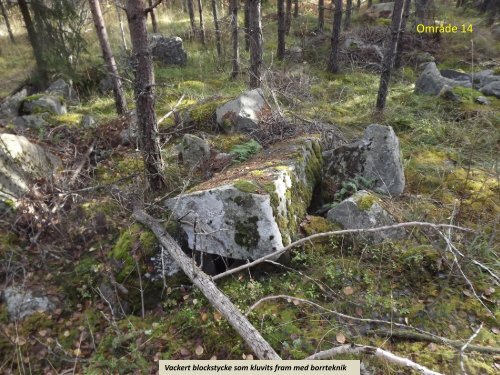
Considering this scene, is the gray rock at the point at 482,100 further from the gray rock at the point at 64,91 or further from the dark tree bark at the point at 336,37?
the gray rock at the point at 64,91

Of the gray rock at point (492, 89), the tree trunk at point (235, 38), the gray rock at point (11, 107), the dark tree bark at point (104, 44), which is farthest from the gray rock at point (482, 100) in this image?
the gray rock at point (11, 107)

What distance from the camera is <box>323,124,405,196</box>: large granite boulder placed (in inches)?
182

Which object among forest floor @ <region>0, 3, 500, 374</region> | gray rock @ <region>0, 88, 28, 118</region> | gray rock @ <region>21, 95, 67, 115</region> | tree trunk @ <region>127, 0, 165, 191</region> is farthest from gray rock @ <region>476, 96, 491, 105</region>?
gray rock @ <region>0, 88, 28, 118</region>

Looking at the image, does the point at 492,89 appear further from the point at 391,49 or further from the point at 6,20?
the point at 6,20

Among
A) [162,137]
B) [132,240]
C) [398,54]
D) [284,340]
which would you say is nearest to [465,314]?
[284,340]

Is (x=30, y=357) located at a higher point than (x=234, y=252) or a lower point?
lower

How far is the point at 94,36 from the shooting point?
1744cm

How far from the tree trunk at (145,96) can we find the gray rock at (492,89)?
9182mm

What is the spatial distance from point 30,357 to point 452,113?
9.19m

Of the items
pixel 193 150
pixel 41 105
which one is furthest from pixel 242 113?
pixel 41 105

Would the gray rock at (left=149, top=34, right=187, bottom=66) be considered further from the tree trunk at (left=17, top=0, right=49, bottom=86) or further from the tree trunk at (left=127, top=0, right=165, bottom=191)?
the tree trunk at (left=127, top=0, right=165, bottom=191)

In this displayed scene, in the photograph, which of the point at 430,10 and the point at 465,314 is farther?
the point at 430,10

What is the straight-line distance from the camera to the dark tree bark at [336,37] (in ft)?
37.3

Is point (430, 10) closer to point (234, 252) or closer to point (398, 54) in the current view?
point (398, 54)
